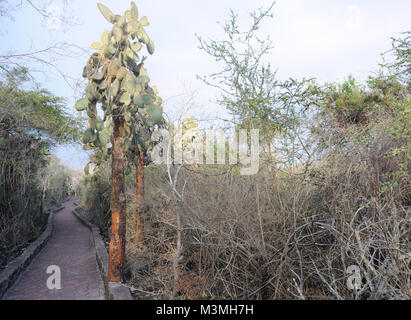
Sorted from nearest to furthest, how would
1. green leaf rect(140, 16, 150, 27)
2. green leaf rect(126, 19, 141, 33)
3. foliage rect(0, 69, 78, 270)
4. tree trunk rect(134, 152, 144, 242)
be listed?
green leaf rect(126, 19, 141, 33) < green leaf rect(140, 16, 150, 27) < tree trunk rect(134, 152, 144, 242) < foliage rect(0, 69, 78, 270)

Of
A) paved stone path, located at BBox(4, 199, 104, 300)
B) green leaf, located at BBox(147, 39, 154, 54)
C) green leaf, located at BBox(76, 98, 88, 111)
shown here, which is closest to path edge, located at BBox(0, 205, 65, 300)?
paved stone path, located at BBox(4, 199, 104, 300)

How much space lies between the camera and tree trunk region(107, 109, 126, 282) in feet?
16.2

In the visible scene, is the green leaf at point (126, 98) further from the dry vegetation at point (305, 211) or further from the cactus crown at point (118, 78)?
the dry vegetation at point (305, 211)

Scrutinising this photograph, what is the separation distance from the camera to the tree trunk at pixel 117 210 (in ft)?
16.2

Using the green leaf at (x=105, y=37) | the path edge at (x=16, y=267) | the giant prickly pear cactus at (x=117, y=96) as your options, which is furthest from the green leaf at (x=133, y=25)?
the path edge at (x=16, y=267)

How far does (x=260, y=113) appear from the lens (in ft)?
16.9
